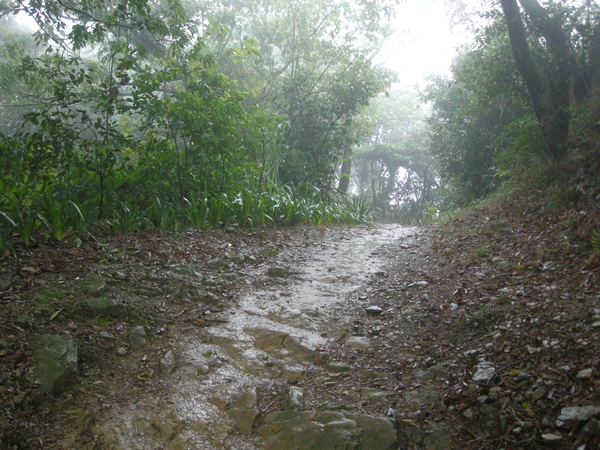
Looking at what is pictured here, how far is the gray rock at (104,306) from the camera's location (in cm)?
285

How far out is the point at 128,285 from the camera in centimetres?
335

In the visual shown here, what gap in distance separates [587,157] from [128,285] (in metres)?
4.68

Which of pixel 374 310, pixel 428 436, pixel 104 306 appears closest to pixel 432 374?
pixel 428 436

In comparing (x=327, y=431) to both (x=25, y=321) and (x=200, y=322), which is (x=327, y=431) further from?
(x=25, y=321)

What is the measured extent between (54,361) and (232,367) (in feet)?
3.31

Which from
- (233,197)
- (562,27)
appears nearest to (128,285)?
(233,197)

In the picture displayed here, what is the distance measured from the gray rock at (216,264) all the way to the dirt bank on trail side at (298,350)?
0.07 ft

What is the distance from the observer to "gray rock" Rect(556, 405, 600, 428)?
1.67 meters

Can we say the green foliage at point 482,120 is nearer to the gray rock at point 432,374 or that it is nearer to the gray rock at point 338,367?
the gray rock at point 432,374

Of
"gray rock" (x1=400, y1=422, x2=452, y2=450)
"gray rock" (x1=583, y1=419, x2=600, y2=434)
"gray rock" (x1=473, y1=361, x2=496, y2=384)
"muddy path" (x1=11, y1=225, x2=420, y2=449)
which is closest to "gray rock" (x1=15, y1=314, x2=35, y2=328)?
"muddy path" (x1=11, y1=225, x2=420, y2=449)

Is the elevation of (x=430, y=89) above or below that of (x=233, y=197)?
above

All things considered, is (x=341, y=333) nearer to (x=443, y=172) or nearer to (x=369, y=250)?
(x=369, y=250)

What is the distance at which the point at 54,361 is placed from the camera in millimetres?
2258

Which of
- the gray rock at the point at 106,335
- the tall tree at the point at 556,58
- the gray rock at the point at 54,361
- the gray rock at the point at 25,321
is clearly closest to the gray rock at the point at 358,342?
the gray rock at the point at 106,335
